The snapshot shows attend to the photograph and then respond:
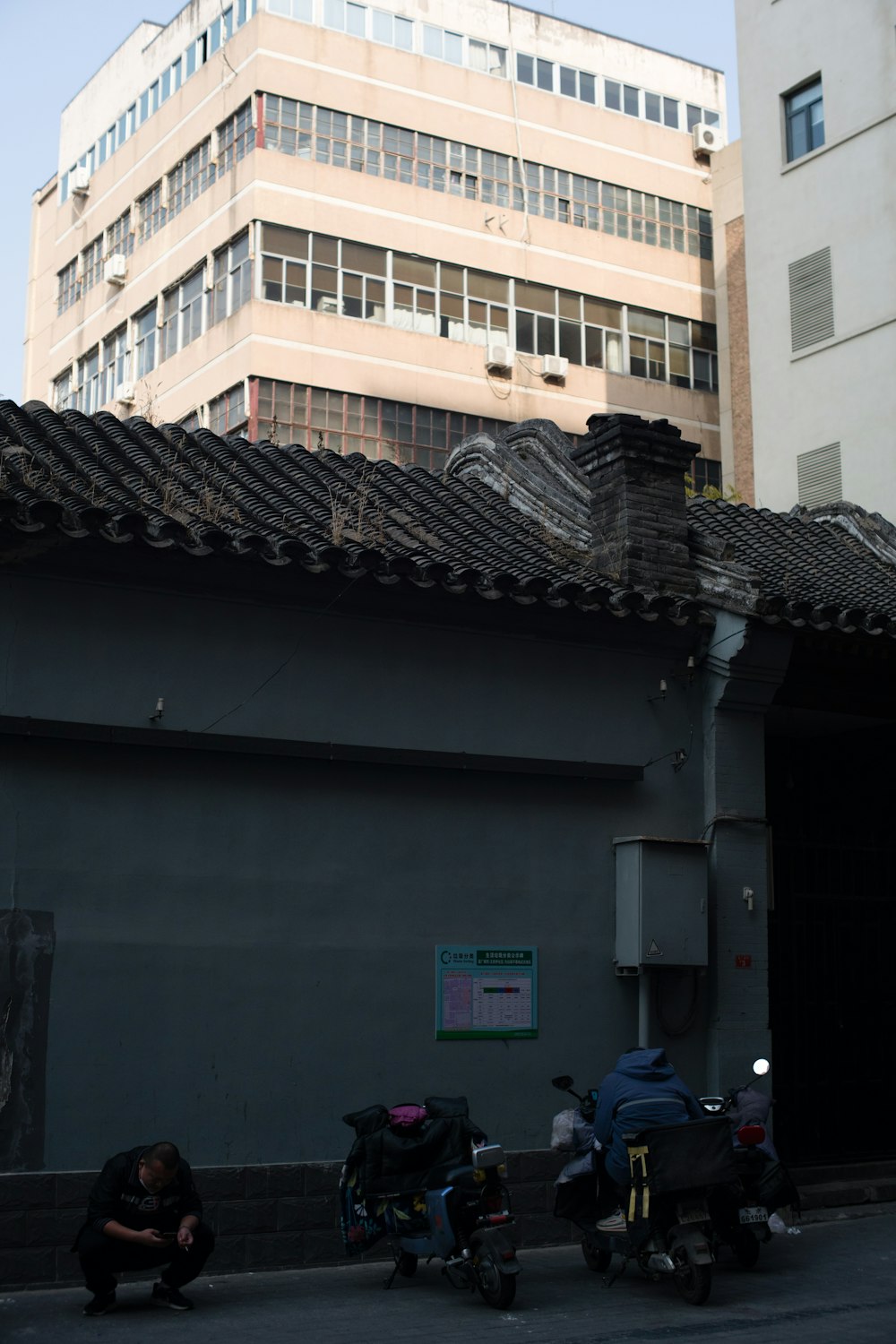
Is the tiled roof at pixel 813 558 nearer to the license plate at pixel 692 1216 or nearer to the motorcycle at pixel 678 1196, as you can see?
the motorcycle at pixel 678 1196

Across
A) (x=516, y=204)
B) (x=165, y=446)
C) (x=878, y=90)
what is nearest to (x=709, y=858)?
(x=165, y=446)

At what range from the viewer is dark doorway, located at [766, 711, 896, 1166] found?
12922 millimetres

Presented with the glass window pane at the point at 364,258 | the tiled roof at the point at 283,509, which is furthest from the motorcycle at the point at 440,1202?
the glass window pane at the point at 364,258

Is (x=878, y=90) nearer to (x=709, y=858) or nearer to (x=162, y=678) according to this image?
(x=709, y=858)

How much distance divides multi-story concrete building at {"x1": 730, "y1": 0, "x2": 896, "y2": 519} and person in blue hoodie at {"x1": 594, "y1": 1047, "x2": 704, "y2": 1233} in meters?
15.6

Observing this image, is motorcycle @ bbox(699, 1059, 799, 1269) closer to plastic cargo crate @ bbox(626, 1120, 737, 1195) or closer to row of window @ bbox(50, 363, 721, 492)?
plastic cargo crate @ bbox(626, 1120, 737, 1195)

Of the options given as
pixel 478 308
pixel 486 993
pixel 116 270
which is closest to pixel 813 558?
pixel 486 993

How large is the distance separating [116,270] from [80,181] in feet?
15.8

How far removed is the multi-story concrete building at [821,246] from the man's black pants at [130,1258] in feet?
58.1

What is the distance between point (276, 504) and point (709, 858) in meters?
4.55

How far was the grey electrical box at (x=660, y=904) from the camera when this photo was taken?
10.8m

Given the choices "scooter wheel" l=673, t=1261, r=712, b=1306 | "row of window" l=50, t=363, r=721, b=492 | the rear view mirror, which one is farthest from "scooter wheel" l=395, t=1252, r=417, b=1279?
"row of window" l=50, t=363, r=721, b=492

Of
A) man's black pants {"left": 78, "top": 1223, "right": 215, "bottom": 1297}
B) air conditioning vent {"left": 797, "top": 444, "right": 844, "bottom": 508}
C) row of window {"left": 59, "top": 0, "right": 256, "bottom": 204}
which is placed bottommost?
man's black pants {"left": 78, "top": 1223, "right": 215, "bottom": 1297}

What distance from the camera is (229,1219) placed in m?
9.29
